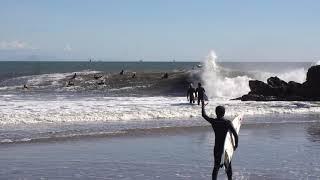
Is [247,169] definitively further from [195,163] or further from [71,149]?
[71,149]

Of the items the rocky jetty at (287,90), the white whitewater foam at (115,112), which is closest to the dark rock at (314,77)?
the rocky jetty at (287,90)

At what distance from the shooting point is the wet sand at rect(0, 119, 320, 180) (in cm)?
1215

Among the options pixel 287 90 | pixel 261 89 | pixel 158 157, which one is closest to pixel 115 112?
pixel 158 157

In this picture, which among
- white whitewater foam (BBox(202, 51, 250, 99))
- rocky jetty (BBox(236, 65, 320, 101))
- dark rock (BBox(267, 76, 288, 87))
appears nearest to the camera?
rocky jetty (BBox(236, 65, 320, 101))

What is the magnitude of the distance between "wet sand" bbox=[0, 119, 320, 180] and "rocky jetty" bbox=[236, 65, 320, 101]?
16509 millimetres

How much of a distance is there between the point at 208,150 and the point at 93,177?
4.61m

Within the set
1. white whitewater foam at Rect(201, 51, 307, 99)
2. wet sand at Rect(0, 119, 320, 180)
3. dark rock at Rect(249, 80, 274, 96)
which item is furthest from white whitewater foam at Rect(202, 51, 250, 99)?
wet sand at Rect(0, 119, 320, 180)

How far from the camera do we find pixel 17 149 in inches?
604

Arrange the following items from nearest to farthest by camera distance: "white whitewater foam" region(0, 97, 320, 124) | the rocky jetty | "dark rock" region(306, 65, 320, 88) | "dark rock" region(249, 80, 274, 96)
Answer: "white whitewater foam" region(0, 97, 320, 124)
the rocky jetty
"dark rock" region(306, 65, 320, 88)
"dark rock" region(249, 80, 274, 96)

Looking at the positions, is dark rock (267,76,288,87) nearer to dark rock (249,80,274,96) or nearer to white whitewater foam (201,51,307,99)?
dark rock (249,80,274,96)

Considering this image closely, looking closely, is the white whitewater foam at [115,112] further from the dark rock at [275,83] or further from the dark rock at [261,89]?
the dark rock at [275,83]

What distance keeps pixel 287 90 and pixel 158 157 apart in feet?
79.1

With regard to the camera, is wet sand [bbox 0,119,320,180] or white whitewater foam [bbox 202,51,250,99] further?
white whitewater foam [bbox 202,51,250,99]

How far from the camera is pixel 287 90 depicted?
121 ft
